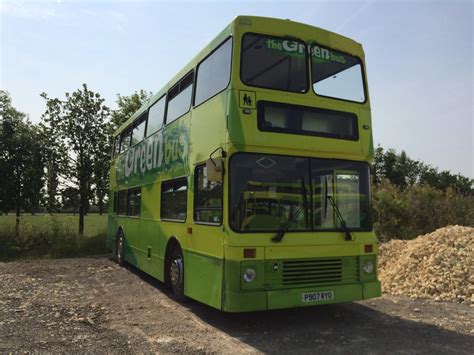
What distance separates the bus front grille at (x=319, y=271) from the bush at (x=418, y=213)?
10.0 m

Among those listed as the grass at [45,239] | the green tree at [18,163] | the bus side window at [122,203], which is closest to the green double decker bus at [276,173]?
the bus side window at [122,203]

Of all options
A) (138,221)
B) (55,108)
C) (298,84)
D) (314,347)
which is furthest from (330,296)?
(55,108)

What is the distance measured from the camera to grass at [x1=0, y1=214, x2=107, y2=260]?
16.9 meters

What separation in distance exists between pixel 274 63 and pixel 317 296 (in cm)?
355

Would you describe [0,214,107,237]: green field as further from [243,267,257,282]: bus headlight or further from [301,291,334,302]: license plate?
[301,291,334,302]: license plate

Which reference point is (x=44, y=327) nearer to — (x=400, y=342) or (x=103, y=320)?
(x=103, y=320)

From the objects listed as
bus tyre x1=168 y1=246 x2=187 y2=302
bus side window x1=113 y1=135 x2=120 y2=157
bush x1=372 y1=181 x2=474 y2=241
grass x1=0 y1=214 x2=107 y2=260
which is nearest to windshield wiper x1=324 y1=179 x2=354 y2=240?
bus tyre x1=168 y1=246 x2=187 y2=302

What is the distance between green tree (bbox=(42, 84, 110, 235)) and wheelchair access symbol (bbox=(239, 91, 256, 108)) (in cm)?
1526

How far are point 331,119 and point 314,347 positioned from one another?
3.42 meters

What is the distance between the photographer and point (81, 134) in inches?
797

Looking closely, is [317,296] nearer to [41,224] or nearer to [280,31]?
[280,31]

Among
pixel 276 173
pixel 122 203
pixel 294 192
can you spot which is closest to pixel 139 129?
pixel 122 203

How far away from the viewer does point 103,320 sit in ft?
23.5

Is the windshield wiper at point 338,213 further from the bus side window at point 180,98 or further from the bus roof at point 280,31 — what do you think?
the bus side window at point 180,98
